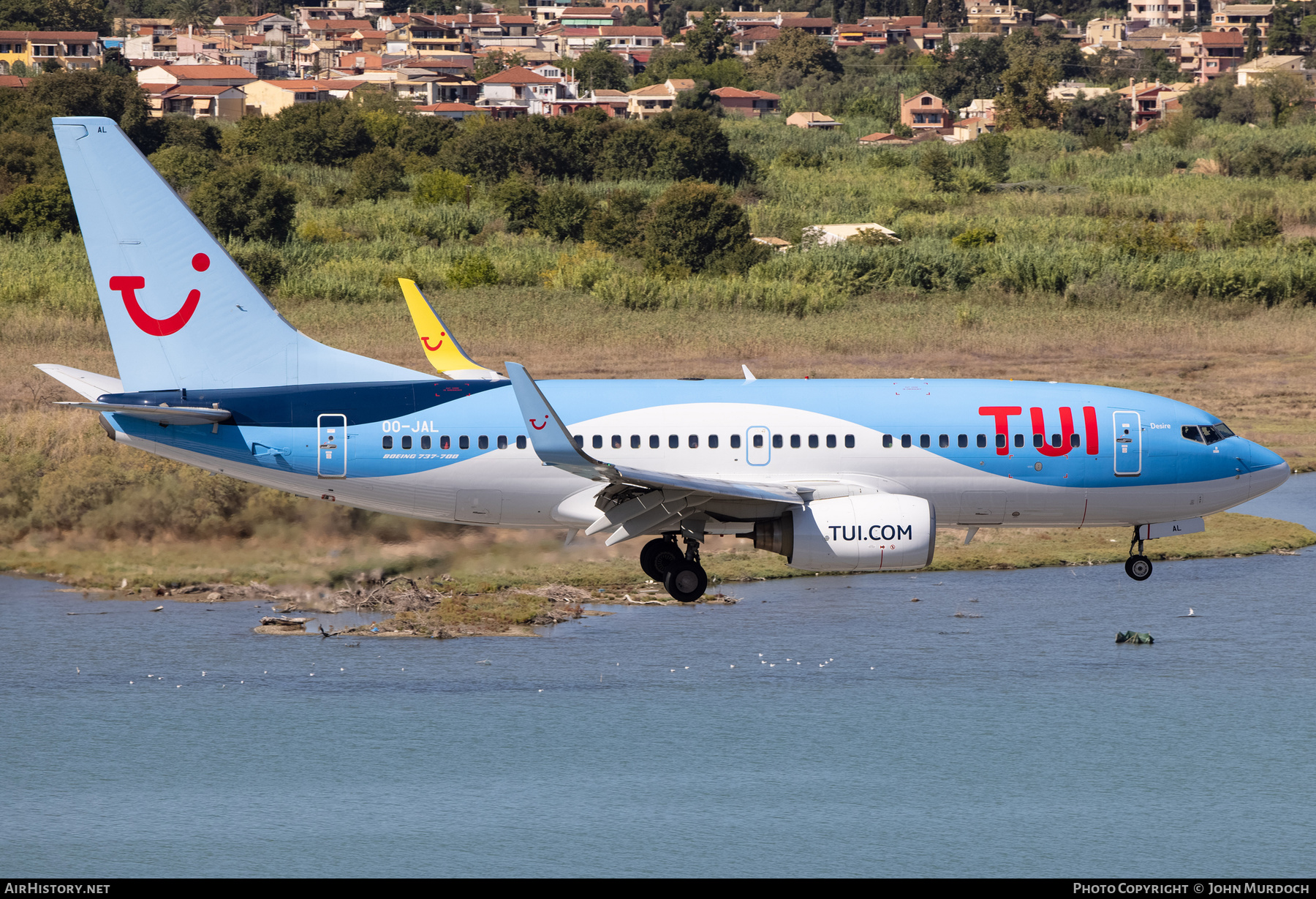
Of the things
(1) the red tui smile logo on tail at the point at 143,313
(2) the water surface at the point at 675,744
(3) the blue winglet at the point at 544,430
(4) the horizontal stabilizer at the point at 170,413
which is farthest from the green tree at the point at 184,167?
(3) the blue winglet at the point at 544,430

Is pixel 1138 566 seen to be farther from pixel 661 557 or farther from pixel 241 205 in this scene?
pixel 241 205

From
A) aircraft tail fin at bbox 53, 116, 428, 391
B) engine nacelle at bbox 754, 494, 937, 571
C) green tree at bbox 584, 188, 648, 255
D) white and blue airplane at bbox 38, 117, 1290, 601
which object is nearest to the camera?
engine nacelle at bbox 754, 494, 937, 571

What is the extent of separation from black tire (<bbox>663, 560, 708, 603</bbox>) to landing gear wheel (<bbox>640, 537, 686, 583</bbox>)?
454mm

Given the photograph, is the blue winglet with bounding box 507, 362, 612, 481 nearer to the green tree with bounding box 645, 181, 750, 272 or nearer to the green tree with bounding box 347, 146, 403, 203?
the green tree with bounding box 645, 181, 750, 272

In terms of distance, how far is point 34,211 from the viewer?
113 metres

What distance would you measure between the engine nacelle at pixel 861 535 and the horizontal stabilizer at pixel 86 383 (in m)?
17.9

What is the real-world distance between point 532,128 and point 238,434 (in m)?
107

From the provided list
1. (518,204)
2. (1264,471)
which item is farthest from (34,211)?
(1264,471)

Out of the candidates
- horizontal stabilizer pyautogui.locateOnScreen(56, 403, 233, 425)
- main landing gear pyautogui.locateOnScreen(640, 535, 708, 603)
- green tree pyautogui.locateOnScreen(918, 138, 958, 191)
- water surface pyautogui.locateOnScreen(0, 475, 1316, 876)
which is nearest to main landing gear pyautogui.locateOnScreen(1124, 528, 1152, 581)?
water surface pyautogui.locateOnScreen(0, 475, 1316, 876)

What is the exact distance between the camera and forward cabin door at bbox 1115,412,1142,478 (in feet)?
144

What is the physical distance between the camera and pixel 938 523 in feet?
145

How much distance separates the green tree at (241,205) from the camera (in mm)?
113812

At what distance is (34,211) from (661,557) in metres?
82.3

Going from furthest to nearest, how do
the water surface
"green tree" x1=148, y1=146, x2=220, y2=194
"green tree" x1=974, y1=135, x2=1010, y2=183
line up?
"green tree" x1=974, y1=135, x2=1010, y2=183 → "green tree" x1=148, y1=146, x2=220, y2=194 → the water surface
